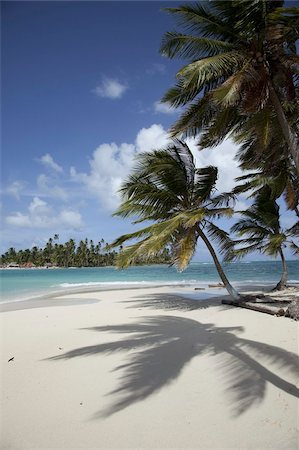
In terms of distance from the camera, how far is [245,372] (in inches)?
185

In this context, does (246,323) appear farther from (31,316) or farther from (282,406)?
(31,316)

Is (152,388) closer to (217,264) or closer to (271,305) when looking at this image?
(271,305)

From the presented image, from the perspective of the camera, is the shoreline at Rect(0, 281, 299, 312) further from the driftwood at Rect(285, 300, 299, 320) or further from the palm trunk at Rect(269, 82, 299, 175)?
the palm trunk at Rect(269, 82, 299, 175)

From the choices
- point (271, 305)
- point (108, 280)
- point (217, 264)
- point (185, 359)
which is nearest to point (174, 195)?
point (217, 264)

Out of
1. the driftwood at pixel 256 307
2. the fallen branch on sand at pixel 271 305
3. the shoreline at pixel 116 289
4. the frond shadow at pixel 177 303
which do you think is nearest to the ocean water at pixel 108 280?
the shoreline at pixel 116 289

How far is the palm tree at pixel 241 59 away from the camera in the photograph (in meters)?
6.71

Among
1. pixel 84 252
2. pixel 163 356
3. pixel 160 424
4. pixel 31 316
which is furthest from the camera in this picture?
A: pixel 84 252

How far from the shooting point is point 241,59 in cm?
726

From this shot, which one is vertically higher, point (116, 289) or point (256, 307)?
point (256, 307)

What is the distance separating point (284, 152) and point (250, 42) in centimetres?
352

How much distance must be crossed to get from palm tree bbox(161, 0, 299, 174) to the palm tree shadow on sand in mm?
3702

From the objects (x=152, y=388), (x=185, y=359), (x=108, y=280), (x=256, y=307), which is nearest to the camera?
(x=152, y=388)

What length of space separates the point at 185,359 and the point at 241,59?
20.9ft

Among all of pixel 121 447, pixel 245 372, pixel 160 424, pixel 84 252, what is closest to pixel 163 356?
pixel 245 372
